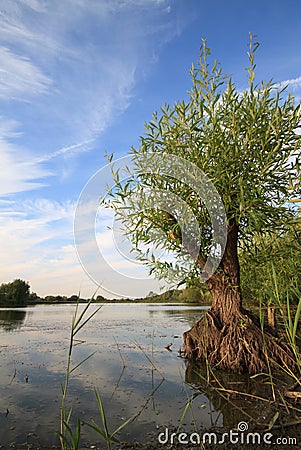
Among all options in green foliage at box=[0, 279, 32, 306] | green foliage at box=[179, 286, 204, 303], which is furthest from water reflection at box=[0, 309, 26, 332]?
green foliage at box=[0, 279, 32, 306]

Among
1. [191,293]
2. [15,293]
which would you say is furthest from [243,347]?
[15,293]

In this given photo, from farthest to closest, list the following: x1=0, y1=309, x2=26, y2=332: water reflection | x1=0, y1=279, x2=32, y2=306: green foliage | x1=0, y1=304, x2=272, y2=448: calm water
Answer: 1. x1=0, y1=279, x2=32, y2=306: green foliage
2. x1=0, y1=309, x2=26, y2=332: water reflection
3. x1=0, y1=304, x2=272, y2=448: calm water

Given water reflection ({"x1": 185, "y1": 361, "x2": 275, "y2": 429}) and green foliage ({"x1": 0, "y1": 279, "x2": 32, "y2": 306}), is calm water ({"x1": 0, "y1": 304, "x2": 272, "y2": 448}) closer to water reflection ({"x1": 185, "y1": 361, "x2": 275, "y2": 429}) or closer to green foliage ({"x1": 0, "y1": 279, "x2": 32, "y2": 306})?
water reflection ({"x1": 185, "y1": 361, "x2": 275, "y2": 429})

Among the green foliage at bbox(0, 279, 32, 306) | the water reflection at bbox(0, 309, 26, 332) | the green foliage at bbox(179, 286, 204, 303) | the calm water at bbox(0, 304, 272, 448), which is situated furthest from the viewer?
the green foliage at bbox(0, 279, 32, 306)

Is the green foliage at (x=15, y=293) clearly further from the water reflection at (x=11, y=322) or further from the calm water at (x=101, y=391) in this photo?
the calm water at (x=101, y=391)

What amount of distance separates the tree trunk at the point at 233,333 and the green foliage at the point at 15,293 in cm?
4345

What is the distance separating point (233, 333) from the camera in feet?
22.8

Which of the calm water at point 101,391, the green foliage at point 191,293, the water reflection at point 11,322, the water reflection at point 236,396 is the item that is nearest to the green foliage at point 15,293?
the water reflection at point 11,322

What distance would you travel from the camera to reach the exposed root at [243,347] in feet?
22.0

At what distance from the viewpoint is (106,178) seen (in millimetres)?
7453

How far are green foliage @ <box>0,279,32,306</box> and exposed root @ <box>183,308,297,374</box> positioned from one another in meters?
43.5

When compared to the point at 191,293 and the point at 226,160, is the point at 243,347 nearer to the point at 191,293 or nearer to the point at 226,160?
the point at 226,160

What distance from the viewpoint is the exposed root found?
669 cm

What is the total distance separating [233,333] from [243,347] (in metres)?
0.33
